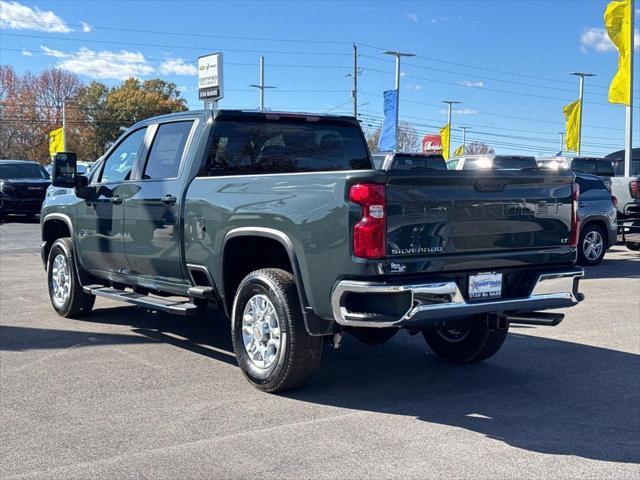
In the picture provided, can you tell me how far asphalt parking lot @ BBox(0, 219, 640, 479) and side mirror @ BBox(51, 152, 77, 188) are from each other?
1538mm

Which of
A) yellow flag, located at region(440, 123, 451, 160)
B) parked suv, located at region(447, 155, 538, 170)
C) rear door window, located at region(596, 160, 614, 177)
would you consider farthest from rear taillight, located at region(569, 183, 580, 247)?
yellow flag, located at region(440, 123, 451, 160)

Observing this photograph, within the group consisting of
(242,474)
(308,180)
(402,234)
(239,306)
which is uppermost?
(308,180)

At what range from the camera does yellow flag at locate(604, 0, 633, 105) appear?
65.4 feet

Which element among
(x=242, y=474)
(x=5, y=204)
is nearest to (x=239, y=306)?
(x=242, y=474)

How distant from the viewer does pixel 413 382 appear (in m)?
6.07

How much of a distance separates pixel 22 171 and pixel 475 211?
2210 centimetres

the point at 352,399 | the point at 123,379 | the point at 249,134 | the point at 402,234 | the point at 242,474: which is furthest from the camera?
the point at 249,134

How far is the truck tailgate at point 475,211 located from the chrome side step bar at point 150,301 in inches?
87.2

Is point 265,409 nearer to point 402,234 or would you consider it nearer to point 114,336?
point 402,234

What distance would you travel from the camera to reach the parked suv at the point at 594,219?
14.2 m

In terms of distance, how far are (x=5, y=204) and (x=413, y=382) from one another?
2020 cm

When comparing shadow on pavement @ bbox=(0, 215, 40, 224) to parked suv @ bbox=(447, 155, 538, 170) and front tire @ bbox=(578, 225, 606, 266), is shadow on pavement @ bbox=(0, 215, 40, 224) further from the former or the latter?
front tire @ bbox=(578, 225, 606, 266)

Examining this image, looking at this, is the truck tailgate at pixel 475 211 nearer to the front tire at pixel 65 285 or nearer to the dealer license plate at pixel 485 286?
the dealer license plate at pixel 485 286

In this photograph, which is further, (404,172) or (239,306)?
(239,306)
